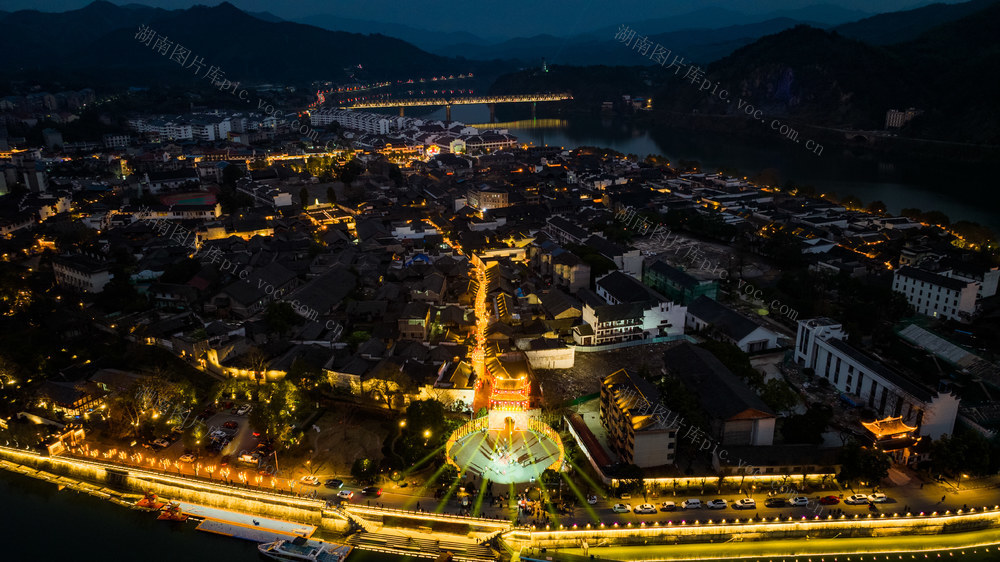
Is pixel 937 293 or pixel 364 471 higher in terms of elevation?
pixel 937 293

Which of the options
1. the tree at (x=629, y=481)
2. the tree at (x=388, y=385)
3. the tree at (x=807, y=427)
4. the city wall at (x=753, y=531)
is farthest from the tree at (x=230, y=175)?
the tree at (x=807, y=427)

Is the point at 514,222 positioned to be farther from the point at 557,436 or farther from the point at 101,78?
the point at 101,78

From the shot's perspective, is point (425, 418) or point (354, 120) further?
point (354, 120)

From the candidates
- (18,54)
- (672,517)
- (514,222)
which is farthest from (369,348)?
(18,54)

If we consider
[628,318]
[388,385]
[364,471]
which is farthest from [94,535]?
[628,318]

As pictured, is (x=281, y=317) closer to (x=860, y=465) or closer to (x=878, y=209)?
(x=860, y=465)

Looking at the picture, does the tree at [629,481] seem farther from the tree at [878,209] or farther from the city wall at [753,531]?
the tree at [878,209]
